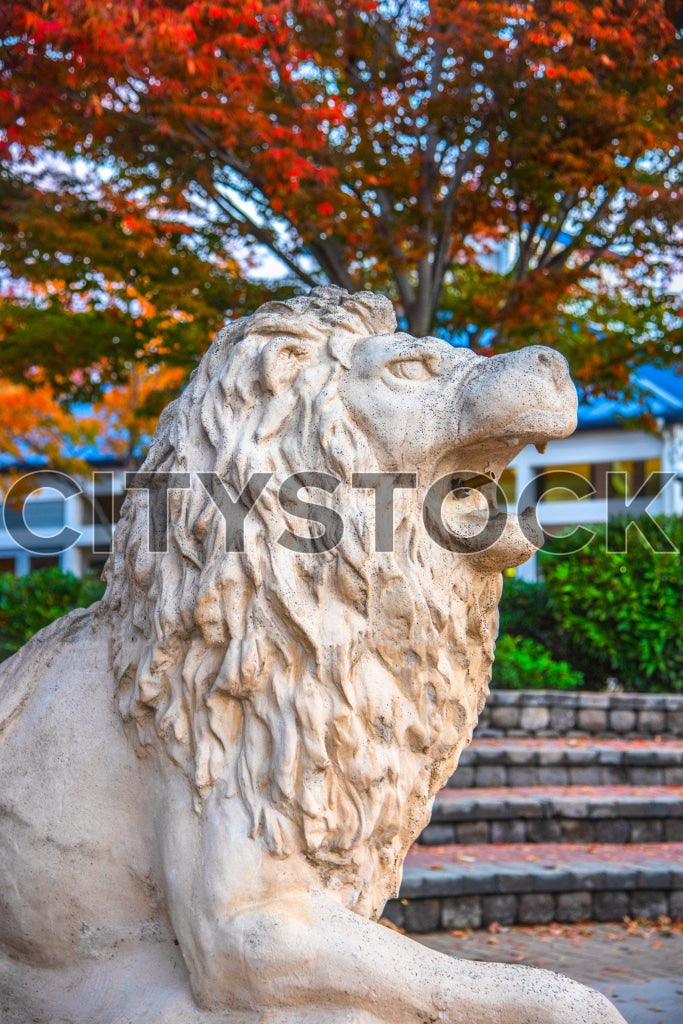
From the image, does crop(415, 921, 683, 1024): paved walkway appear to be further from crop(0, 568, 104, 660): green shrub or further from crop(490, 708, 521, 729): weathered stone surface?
crop(0, 568, 104, 660): green shrub

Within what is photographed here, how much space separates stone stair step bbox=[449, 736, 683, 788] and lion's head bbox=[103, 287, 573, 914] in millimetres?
4423

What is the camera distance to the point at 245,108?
6.70m

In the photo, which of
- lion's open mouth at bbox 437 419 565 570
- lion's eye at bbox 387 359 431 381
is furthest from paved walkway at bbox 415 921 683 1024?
lion's eye at bbox 387 359 431 381

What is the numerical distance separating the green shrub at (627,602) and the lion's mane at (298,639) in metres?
7.09

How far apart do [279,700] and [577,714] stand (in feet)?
20.4

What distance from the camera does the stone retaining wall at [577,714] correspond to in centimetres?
773

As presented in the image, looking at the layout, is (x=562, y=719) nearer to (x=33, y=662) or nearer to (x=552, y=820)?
(x=552, y=820)

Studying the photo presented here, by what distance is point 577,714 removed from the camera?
7.93 metres

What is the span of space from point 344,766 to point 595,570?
24.5 feet

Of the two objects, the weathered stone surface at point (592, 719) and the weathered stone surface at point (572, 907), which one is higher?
the weathered stone surface at point (592, 719)

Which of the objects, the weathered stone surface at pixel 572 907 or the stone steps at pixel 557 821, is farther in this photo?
the weathered stone surface at pixel 572 907

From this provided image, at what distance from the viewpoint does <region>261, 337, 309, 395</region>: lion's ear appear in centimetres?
226

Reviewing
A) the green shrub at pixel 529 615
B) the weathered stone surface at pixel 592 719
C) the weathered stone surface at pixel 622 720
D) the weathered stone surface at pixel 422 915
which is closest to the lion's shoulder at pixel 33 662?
the weathered stone surface at pixel 422 915

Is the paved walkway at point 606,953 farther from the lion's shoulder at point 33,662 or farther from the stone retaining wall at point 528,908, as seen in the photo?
the lion's shoulder at point 33,662
